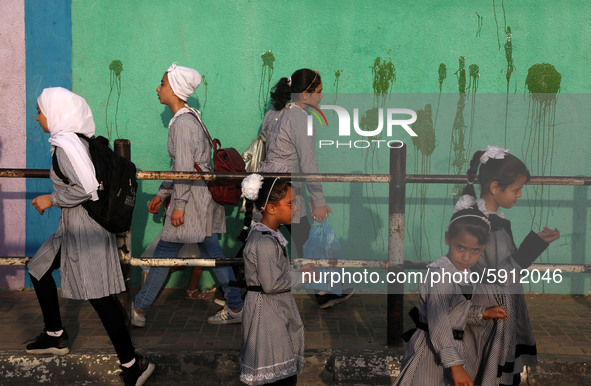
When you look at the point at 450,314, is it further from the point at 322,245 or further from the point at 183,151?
the point at 183,151

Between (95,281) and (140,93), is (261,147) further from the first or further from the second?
(95,281)

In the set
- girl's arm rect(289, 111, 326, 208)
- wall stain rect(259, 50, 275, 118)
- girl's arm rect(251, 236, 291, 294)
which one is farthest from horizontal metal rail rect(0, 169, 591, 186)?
wall stain rect(259, 50, 275, 118)

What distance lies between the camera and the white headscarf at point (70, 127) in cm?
400

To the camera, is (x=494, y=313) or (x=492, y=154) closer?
(x=494, y=313)

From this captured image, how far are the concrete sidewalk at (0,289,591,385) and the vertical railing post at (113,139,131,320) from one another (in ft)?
1.31

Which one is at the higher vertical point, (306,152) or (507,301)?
(306,152)

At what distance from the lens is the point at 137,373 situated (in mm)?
4344

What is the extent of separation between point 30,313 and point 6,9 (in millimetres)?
2689

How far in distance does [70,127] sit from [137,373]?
156cm

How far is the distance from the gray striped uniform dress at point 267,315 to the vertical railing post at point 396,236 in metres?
1.17

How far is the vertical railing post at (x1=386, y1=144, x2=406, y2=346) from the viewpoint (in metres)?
4.56

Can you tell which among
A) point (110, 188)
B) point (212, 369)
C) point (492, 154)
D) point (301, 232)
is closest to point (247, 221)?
point (301, 232)

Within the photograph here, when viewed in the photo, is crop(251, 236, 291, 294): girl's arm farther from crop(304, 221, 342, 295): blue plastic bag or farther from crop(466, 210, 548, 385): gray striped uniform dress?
crop(304, 221, 342, 295): blue plastic bag

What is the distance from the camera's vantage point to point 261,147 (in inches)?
221
